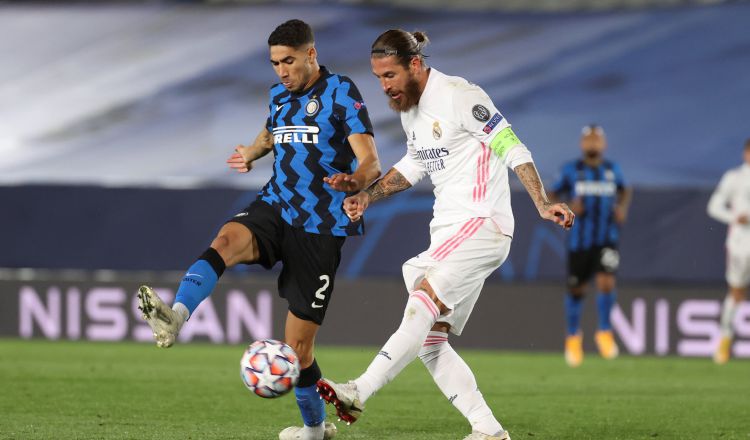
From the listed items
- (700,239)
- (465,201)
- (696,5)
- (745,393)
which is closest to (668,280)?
(700,239)

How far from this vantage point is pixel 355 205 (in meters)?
5.64

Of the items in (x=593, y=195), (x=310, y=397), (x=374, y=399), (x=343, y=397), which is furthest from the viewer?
(x=593, y=195)

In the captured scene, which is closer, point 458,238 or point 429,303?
point 429,303

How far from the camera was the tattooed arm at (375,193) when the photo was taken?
564 cm

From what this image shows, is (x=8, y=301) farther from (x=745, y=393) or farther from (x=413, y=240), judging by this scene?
(x=745, y=393)

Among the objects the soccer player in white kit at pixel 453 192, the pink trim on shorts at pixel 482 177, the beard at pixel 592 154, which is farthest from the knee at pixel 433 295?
the beard at pixel 592 154

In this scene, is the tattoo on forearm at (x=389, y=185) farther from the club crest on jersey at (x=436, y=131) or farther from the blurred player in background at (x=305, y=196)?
the club crest on jersey at (x=436, y=131)

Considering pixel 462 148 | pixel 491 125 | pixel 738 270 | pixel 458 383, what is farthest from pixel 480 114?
pixel 738 270

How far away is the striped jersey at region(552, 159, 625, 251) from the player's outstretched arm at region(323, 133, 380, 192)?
6506 millimetres

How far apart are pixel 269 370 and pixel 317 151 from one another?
3.80 ft

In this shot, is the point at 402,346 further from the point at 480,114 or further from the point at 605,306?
the point at 605,306

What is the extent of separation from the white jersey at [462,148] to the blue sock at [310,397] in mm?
941

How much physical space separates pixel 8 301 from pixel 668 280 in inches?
266

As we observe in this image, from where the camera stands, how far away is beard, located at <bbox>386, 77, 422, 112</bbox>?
576 centimetres
